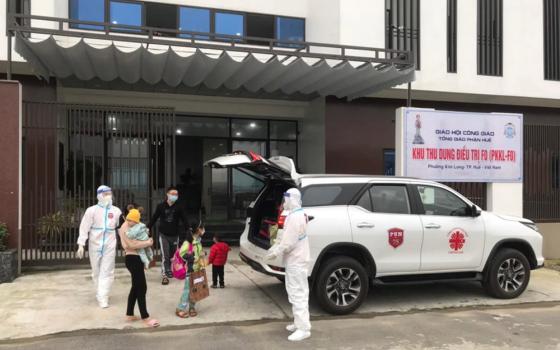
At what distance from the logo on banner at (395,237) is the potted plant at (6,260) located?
250 inches

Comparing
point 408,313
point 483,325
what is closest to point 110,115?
point 408,313

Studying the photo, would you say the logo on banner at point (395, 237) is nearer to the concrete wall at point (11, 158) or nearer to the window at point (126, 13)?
the concrete wall at point (11, 158)

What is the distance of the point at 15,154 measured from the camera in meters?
8.68

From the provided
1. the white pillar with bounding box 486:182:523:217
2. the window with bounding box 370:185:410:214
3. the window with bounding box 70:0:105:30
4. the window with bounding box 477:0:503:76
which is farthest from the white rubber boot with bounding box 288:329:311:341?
the window with bounding box 477:0:503:76

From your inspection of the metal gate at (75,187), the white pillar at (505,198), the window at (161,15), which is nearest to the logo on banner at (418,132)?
the white pillar at (505,198)

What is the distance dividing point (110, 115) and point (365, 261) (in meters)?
6.05

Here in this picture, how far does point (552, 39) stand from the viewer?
599 inches

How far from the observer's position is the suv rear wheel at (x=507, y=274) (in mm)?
7473

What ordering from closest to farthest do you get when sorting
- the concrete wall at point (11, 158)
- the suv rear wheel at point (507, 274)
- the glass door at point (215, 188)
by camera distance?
1. the suv rear wheel at point (507, 274)
2. the concrete wall at point (11, 158)
3. the glass door at point (215, 188)

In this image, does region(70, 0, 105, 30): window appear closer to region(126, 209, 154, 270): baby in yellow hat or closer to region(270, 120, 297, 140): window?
region(270, 120, 297, 140): window

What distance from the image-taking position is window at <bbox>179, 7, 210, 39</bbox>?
43.9ft

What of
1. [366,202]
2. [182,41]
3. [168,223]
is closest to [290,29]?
[182,41]

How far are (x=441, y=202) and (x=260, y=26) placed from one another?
8.74 meters

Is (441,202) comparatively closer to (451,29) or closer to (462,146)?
(462,146)
